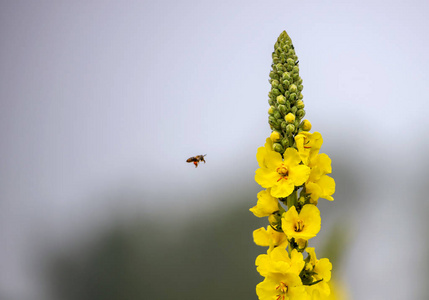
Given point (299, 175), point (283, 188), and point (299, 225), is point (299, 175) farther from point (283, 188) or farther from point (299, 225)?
point (299, 225)

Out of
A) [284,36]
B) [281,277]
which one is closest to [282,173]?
[281,277]

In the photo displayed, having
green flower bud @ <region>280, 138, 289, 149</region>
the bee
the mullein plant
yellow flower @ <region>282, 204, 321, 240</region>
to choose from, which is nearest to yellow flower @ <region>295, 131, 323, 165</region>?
the mullein plant

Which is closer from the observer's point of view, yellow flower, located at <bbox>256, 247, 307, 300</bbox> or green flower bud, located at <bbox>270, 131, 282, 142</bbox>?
yellow flower, located at <bbox>256, 247, 307, 300</bbox>

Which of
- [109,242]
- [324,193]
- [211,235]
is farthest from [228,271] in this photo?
[324,193]

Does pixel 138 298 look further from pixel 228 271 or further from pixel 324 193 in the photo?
pixel 324 193

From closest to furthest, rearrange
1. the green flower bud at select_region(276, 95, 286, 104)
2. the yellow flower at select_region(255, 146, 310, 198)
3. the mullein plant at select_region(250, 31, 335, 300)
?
the mullein plant at select_region(250, 31, 335, 300) → the yellow flower at select_region(255, 146, 310, 198) → the green flower bud at select_region(276, 95, 286, 104)

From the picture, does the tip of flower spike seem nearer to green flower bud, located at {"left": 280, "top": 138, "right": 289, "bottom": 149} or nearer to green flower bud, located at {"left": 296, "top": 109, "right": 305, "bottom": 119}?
green flower bud, located at {"left": 296, "top": 109, "right": 305, "bottom": 119}

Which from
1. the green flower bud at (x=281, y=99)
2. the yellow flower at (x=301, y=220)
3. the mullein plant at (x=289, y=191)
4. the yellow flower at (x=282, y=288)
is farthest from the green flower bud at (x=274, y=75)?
the yellow flower at (x=282, y=288)
